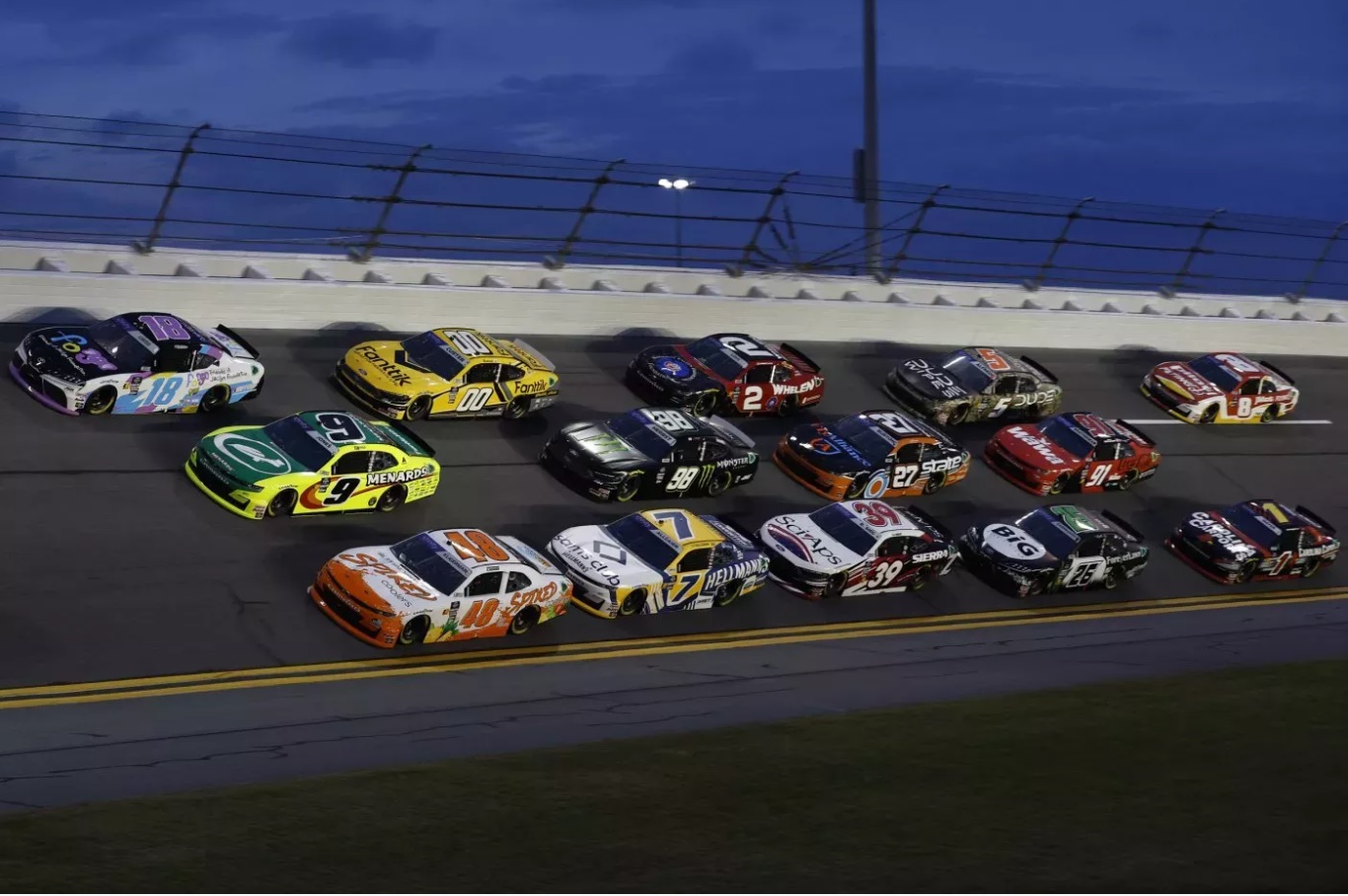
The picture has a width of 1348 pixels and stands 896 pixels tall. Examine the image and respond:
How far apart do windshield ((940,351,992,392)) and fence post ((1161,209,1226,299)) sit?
10540 mm

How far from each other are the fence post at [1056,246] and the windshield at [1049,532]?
1246 centimetres

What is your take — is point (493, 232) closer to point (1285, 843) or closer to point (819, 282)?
point (819, 282)

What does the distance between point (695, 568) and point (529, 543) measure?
2850 millimetres

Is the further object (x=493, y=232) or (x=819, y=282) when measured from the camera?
(x=819, y=282)

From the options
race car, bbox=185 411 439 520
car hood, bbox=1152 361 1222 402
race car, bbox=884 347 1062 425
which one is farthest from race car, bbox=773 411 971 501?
car hood, bbox=1152 361 1222 402

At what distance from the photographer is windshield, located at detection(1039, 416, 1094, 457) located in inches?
1211

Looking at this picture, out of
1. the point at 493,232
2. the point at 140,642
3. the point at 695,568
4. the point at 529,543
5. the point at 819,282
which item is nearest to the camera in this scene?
the point at 140,642

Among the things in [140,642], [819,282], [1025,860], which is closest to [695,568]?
[140,642]

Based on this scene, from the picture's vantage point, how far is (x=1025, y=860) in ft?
47.5

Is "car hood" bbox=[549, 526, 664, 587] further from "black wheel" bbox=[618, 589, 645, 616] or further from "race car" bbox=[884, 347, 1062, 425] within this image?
"race car" bbox=[884, 347, 1062, 425]

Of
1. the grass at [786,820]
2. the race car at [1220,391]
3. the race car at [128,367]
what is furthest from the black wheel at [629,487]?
the race car at [1220,391]

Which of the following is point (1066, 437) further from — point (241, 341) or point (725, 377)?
point (241, 341)

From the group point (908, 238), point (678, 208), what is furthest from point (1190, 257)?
point (678, 208)

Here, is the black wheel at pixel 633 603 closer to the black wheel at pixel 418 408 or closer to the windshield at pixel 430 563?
the windshield at pixel 430 563
